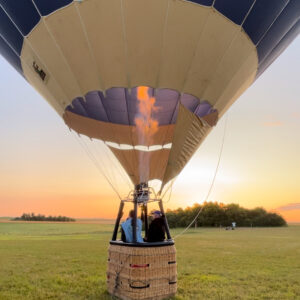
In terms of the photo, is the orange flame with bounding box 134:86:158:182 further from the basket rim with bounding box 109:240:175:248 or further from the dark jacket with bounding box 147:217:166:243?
the basket rim with bounding box 109:240:175:248

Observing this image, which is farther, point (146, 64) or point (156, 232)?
point (156, 232)

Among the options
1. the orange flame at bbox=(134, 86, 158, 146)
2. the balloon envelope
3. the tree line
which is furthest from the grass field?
the tree line

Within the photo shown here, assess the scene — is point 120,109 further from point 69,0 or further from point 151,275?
point 151,275

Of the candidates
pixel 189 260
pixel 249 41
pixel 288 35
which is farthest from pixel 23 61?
pixel 189 260

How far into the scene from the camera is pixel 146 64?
188 inches

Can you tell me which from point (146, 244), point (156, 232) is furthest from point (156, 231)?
point (146, 244)

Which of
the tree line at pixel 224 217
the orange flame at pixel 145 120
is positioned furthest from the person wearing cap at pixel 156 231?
the tree line at pixel 224 217

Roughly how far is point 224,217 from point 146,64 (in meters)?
43.6

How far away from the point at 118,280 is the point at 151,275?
51 cm

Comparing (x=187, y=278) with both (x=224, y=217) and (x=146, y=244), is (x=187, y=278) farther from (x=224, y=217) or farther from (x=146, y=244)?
(x=224, y=217)

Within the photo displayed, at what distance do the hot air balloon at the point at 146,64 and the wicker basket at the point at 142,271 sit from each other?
14 mm

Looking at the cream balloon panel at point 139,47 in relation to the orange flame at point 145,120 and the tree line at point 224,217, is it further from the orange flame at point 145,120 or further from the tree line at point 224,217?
the tree line at point 224,217

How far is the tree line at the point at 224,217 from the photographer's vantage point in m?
44.5

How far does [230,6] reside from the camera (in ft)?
15.3
